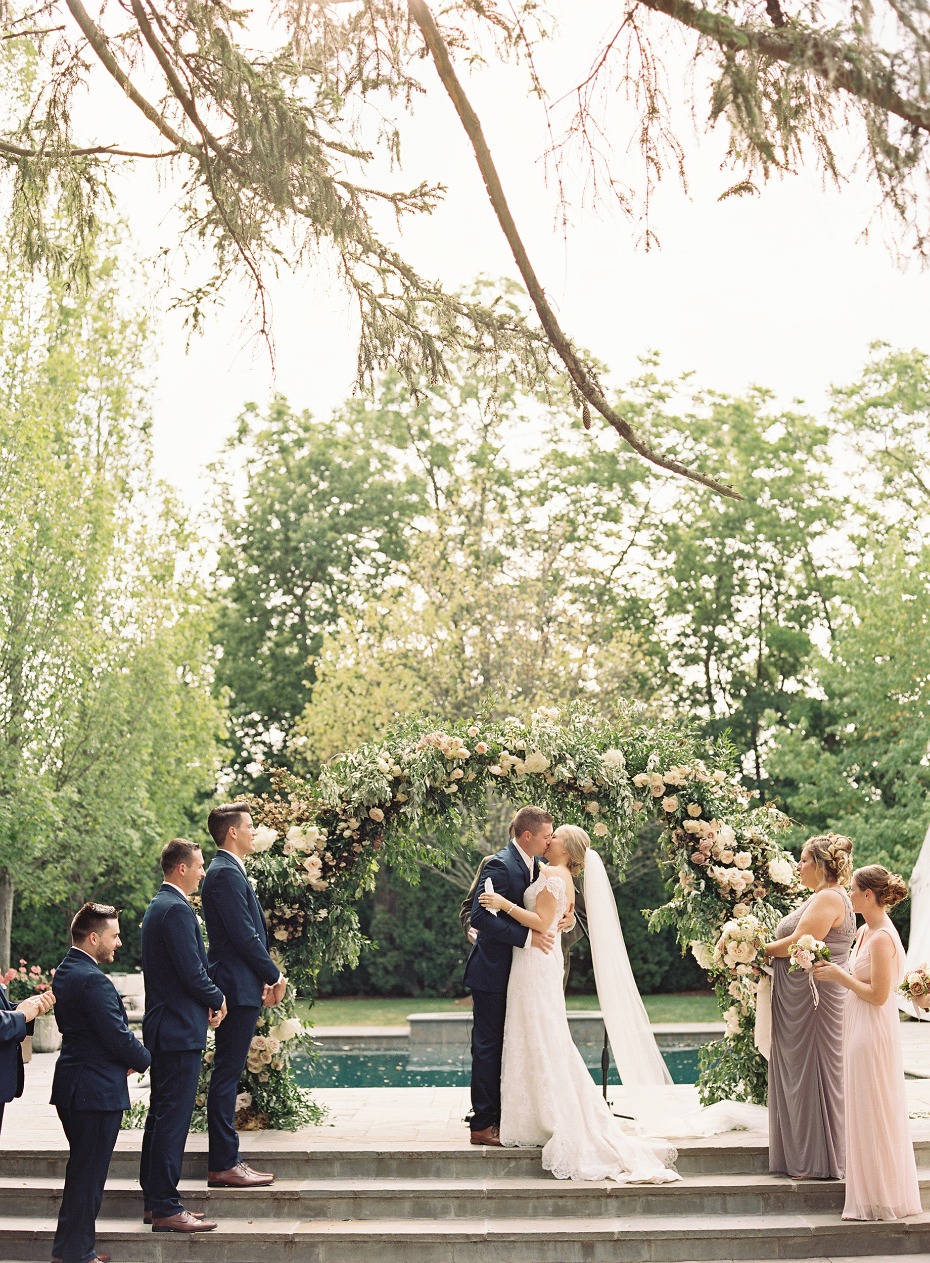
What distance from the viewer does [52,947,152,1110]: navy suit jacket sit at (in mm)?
5988

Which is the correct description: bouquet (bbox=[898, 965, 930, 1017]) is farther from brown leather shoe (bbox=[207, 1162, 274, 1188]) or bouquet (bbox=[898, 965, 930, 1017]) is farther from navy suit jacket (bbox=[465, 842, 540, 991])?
brown leather shoe (bbox=[207, 1162, 274, 1188])

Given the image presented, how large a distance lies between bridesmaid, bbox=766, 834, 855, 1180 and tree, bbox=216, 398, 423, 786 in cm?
2014

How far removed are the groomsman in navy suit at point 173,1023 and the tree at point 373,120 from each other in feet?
9.28

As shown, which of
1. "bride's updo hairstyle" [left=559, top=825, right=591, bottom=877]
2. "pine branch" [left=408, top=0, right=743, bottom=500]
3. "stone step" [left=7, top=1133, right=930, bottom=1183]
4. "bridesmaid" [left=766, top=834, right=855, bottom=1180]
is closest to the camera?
"pine branch" [left=408, top=0, right=743, bottom=500]

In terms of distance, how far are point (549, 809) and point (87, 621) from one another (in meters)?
10.2

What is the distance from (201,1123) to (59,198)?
538cm

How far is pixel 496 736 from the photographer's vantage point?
350 inches

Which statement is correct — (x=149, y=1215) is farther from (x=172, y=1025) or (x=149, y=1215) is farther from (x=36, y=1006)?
(x=36, y=1006)

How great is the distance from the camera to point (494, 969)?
7691mm

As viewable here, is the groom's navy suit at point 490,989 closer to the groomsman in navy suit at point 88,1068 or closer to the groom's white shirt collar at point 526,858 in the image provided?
the groom's white shirt collar at point 526,858

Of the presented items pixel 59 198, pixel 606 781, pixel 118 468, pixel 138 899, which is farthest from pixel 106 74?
pixel 138 899

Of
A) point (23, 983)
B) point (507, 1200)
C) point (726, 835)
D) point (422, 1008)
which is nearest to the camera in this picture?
point (507, 1200)

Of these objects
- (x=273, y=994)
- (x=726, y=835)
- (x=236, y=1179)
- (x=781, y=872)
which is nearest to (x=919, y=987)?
(x=781, y=872)

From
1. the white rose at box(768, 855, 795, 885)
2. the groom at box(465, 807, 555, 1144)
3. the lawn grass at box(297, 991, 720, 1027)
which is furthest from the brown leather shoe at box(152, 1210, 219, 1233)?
the lawn grass at box(297, 991, 720, 1027)
